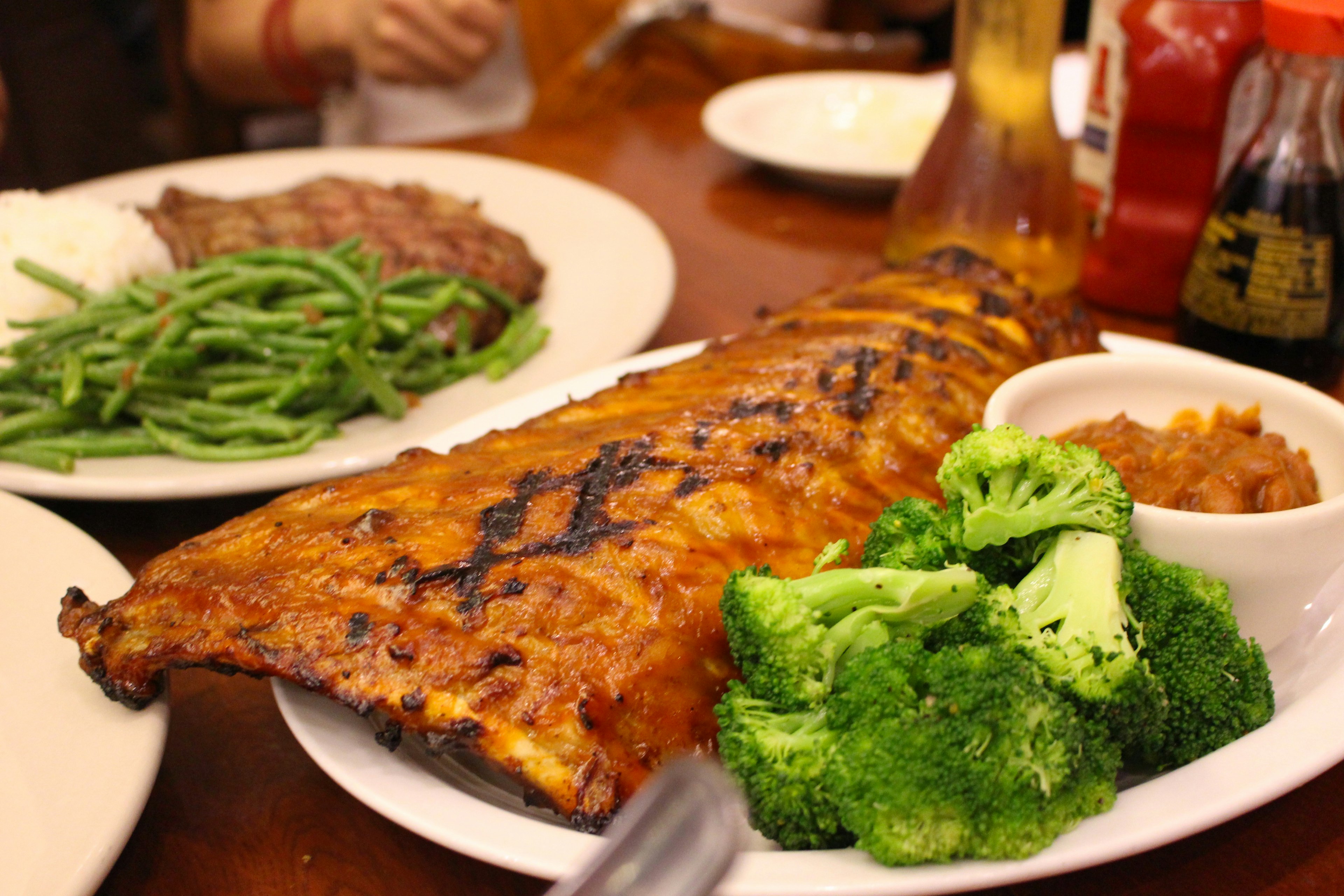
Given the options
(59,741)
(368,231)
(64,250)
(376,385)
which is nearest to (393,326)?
(376,385)

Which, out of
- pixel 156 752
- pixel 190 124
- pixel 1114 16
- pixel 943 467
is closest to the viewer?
pixel 156 752

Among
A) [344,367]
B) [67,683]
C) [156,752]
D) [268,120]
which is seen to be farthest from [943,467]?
[268,120]

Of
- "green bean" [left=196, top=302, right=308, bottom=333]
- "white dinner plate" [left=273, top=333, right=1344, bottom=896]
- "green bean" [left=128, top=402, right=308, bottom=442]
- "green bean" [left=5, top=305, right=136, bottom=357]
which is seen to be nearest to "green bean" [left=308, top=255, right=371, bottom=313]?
"green bean" [left=196, top=302, right=308, bottom=333]

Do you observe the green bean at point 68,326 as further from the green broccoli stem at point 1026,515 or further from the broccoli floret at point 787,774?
the green broccoli stem at point 1026,515

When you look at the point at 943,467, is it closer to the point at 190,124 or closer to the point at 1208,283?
the point at 1208,283

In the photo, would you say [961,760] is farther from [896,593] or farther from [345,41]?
[345,41]

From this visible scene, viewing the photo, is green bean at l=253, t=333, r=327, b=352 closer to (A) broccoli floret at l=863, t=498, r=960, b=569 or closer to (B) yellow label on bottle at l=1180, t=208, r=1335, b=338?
(A) broccoli floret at l=863, t=498, r=960, b=569
